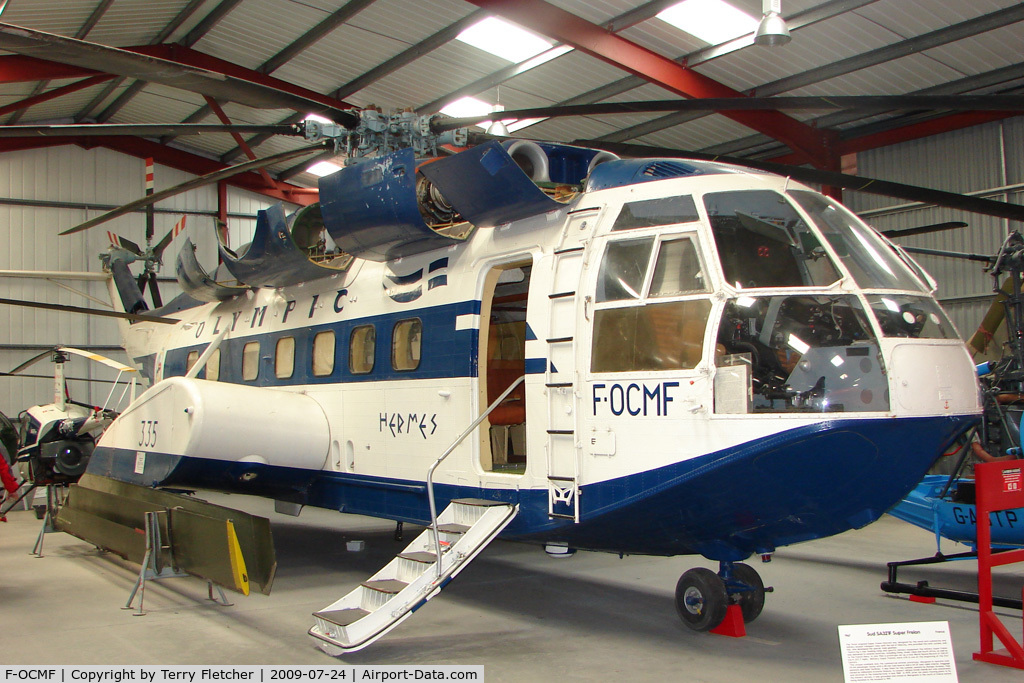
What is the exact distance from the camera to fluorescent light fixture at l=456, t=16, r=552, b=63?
14.6 meters

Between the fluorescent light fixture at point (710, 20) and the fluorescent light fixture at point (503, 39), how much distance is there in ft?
7.61

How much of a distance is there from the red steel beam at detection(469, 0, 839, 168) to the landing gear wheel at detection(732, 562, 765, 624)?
922 centimetres

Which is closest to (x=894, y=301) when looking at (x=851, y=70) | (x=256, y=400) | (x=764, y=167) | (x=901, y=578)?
(x=764, y=167)

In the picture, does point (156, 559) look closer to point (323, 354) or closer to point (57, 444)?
point (323, 354)

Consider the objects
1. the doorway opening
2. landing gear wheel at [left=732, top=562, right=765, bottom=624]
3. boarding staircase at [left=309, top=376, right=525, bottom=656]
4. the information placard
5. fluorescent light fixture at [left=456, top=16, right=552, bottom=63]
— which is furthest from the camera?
fluorescent light fixture at [left=456, top=16, right=552, bottom=63]

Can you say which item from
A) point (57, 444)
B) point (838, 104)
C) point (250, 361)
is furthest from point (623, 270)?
point (57, 444)

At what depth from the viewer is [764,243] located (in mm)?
5746

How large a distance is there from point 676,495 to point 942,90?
12441mm

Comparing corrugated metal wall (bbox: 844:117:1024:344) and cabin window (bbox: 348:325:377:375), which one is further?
corrugated metal wall (bbox: 844:117:1024:344)

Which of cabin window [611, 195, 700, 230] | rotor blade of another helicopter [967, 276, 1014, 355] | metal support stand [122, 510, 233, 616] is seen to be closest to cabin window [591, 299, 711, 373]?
cabin window [611, 195, 700, 230]

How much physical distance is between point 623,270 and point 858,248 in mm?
1536

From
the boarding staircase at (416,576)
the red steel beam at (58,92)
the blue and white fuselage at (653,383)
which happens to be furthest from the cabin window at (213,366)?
the red steel beam at (58,92)

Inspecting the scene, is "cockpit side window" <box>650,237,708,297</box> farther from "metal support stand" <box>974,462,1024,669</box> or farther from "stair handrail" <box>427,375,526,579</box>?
"metal support stand" <box>974,462,1024,669</box>

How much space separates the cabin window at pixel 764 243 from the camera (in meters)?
5.54
